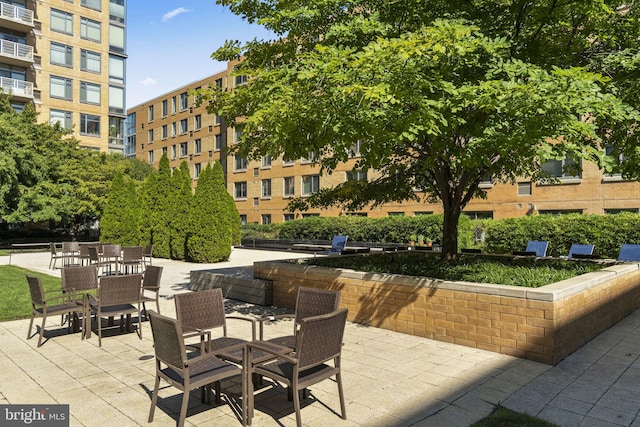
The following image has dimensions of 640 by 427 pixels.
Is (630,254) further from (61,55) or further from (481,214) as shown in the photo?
(61,55)

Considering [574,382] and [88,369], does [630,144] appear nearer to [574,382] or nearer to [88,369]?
[574,382]

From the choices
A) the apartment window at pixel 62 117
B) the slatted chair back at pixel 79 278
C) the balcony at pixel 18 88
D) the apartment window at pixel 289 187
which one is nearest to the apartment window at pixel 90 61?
the apartment window at pixel 62 117

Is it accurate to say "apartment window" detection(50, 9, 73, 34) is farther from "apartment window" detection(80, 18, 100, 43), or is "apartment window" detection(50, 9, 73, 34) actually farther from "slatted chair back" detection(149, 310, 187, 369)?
→ "slatted chair back" detection(149, 310, 187, 369)

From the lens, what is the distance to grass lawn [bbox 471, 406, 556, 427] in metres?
4.10

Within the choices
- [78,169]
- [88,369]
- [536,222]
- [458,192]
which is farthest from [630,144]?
[78,169]

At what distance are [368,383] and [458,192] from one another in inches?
217

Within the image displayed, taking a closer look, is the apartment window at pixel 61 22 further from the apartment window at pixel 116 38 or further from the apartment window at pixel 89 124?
the apartment window at pixel 89 124

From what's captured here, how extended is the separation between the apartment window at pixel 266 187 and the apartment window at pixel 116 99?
15.1 meters

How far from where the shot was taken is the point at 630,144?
7.86 m

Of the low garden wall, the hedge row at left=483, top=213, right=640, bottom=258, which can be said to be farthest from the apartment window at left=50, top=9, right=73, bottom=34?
the low garden wall

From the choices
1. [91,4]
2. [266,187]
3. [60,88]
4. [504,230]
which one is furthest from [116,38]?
[504,230]

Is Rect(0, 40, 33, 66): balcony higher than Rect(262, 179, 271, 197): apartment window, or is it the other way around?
Rect(0, 40, 33, 66): balcony

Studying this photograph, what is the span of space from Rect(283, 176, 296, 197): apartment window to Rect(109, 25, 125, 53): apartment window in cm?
2017

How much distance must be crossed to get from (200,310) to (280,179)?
125 feet
